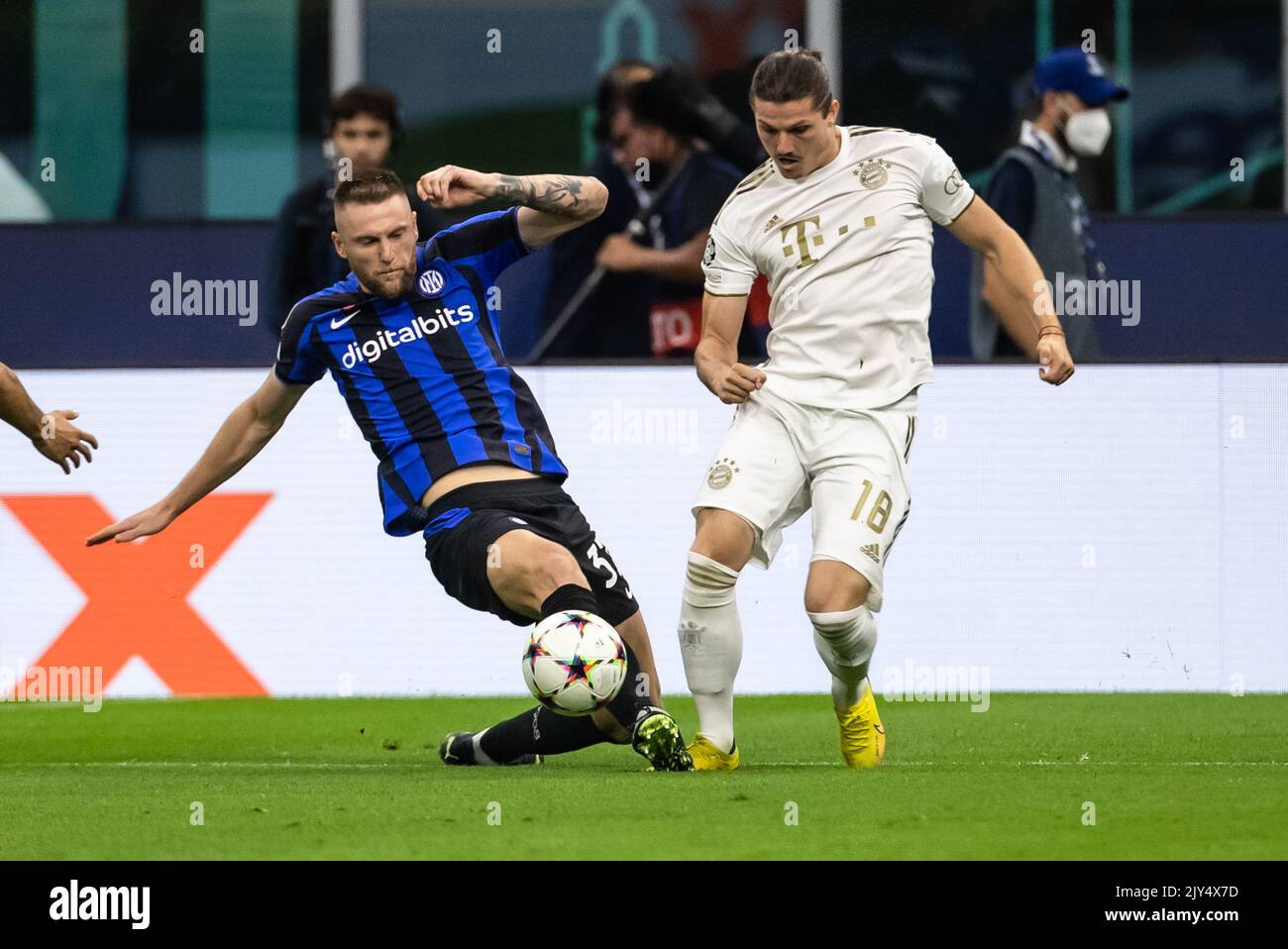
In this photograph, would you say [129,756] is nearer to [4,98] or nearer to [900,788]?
[900,788]

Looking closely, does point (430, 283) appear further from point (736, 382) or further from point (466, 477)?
point (736, 382)

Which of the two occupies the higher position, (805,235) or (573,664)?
(805,235)

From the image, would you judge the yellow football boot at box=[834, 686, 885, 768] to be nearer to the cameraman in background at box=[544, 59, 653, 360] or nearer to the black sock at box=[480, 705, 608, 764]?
the black sock at box=[480, 705, 608, 764]

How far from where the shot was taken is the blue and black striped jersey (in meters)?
6.68

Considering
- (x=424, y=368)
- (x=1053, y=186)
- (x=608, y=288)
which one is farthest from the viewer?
(x=608, y=288)

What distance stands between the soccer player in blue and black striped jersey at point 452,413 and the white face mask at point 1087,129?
3.27 metres

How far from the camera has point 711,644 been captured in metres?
6.20

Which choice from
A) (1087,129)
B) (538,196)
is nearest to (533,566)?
(538,196)

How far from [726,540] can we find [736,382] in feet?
1.39

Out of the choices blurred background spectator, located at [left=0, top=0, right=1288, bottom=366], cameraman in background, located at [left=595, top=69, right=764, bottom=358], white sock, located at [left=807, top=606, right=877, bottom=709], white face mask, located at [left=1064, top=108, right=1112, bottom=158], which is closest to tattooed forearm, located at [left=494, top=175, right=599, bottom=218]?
white sock, located at [left=807, top=606, right=877, bottom=709]

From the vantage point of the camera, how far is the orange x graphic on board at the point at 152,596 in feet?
28.5

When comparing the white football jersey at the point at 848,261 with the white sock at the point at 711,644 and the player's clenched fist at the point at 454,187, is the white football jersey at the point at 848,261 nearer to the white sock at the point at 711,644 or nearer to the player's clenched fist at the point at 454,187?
the white sock at the point at 711,644

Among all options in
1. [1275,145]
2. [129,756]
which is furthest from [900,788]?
[1275,145]

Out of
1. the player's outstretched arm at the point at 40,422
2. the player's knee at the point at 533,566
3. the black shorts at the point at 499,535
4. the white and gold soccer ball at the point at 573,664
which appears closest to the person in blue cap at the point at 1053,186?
the black shorts at the point at 499,535
